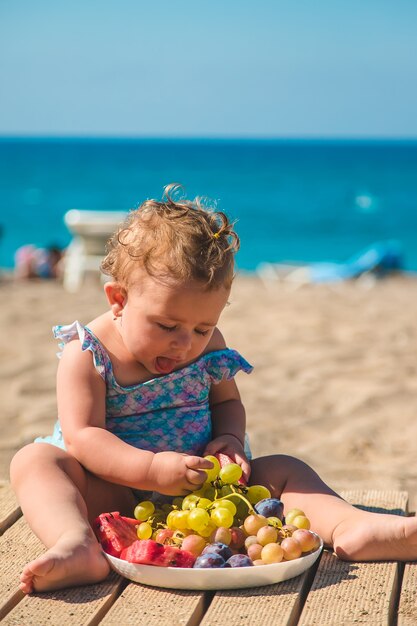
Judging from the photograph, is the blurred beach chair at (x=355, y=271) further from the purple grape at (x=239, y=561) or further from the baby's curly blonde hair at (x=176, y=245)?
the purple grape at (x=239, y=561)

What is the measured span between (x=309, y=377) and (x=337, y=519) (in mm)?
2695

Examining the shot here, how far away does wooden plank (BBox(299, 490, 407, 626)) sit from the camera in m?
2.06

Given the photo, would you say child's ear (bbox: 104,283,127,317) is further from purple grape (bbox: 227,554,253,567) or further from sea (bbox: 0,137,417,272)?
sea (bbox: 0,137,417,272)

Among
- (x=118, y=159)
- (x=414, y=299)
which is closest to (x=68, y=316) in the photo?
(x=414, y=299)

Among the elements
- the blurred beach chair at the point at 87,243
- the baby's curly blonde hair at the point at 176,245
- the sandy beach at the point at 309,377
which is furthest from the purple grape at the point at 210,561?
the blurred beach chair at the point at 87,243

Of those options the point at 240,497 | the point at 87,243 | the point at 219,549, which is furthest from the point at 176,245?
the point at 87,243

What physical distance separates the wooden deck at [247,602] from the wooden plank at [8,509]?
0.36 m

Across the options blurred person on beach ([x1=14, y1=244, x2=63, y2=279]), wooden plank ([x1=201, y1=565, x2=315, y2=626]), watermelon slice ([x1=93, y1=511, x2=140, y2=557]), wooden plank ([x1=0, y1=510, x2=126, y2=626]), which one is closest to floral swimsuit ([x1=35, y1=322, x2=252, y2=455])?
watermelon slice ([x1=93, y1=511, x2=140, y2=557])

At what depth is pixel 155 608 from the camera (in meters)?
2.10

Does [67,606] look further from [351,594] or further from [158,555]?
[351,594]

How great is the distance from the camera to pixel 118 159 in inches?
3000

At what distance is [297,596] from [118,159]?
248 feet

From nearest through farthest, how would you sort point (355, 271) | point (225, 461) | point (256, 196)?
point (225, 461)
point (355, 271)
point (256, 196)

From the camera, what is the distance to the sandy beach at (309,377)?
3.94m
